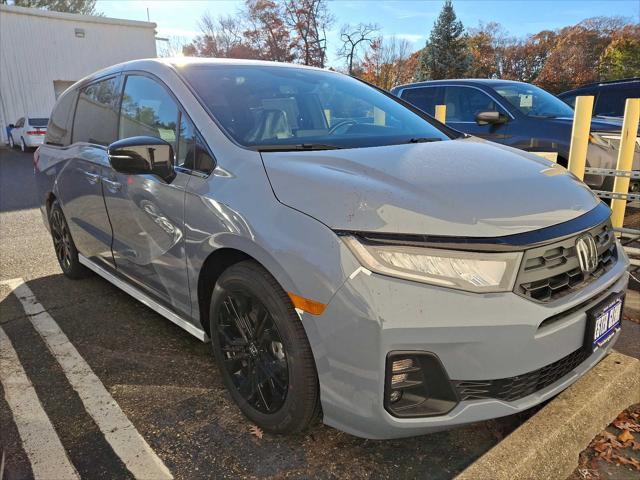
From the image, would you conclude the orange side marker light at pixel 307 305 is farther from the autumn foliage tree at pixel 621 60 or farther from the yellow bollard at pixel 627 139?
the autumn foliage tree at pixel 621 60

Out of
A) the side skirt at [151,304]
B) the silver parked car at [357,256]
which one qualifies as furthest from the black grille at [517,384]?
the side skirt at [151,304]

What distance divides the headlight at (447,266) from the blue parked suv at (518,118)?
3.84 m

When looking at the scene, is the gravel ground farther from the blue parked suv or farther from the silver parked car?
the blue parked suv

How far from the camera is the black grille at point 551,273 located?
1.69 meters

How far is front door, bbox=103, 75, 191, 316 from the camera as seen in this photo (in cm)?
248

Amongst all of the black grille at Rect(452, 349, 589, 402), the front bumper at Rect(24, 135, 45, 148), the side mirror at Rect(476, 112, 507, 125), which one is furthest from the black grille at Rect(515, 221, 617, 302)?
the front bumper at Rect(24, 135, 45, 148)

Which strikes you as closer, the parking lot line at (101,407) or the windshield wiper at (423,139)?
the parking lot line at (101,407)

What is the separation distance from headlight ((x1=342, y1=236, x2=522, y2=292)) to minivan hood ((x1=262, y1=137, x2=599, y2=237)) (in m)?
0.07

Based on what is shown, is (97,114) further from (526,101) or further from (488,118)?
(526,101)

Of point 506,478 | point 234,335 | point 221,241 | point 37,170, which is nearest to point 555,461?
point 506,478

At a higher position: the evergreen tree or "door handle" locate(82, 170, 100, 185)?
the evergreen tree

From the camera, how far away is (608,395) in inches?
87.9

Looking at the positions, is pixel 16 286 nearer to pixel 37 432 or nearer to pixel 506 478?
pixel 37 432

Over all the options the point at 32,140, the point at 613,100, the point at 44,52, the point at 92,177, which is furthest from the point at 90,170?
the point at 44,52
